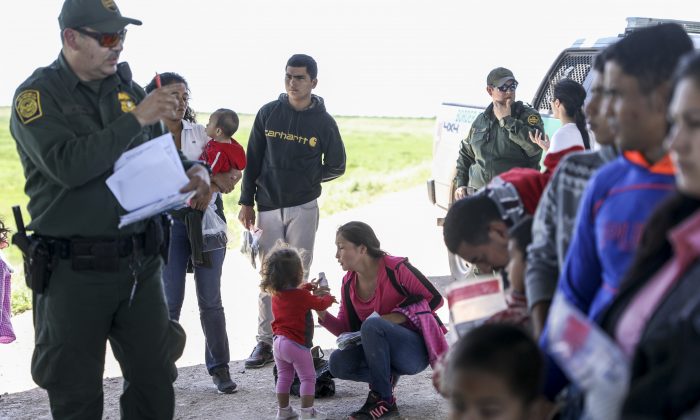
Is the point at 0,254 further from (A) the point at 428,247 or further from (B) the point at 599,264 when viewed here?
(A) the point at 428,247

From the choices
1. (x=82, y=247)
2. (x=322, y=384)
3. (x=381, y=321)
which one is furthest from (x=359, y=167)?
(x=82, y=247)

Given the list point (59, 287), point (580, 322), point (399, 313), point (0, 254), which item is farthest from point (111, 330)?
point (580, 322)

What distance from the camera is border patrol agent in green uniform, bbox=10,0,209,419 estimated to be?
13.5 feet

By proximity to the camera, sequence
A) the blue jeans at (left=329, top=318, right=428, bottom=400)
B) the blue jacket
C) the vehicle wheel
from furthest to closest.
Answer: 1. the vehicle wheel
2. the blue jeans at (left=329, top=318, right=428, bottom=400)
3. the blue jacket

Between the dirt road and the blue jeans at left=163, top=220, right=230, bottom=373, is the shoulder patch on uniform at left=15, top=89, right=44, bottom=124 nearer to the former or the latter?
the blue jeans at left=163, top=220, right=230, bottom=373

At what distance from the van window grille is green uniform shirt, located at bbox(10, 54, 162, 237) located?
447cm

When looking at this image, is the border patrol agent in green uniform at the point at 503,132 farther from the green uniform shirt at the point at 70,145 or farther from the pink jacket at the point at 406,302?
the green uniform shirt at the point at 70,145

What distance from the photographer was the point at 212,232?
6.39 metres

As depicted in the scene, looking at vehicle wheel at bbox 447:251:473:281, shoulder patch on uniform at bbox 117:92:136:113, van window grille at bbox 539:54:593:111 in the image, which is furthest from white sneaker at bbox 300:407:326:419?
van window grille at bbox 539:54:593:111

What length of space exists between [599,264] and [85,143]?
2366mm

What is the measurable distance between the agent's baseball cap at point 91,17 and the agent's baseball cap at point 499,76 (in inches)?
152

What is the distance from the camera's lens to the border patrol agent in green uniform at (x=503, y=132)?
743 centimetres

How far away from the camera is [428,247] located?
1200cm

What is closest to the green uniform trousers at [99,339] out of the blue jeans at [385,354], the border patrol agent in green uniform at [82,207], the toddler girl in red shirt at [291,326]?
the border patrol agent in green uniform at [82,207]
